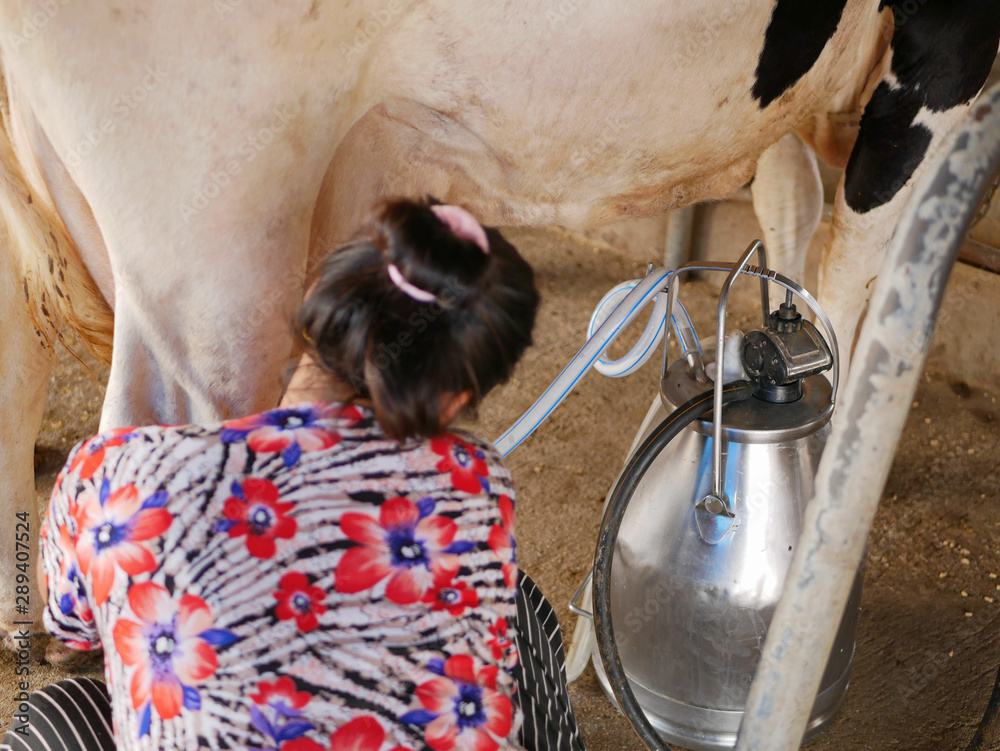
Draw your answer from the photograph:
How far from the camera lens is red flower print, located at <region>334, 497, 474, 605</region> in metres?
0.67

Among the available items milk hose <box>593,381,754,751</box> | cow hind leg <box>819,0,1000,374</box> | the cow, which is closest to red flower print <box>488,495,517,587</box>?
milk hose <box>593,381,754,751</box>

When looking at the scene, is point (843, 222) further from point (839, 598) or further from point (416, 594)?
point (416, 594)

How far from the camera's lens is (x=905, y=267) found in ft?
1.96

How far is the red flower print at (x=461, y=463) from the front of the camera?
2.35ft

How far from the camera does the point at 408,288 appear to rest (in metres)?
0.64

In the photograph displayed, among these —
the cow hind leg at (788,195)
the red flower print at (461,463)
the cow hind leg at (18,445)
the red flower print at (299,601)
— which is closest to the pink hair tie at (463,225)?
the red flower print at (461,463)

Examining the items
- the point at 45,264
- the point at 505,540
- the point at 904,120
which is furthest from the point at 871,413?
the point at 904,120

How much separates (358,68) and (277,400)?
402 millimetres

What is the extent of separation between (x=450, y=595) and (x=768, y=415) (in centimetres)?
58

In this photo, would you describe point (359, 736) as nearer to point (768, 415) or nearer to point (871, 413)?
point (871, 413)

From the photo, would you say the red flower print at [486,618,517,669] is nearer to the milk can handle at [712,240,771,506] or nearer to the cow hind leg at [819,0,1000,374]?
the milk can handle at [712,240,771,506]

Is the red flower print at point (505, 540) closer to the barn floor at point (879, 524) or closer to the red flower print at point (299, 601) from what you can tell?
the red flower print at point (299, 601)

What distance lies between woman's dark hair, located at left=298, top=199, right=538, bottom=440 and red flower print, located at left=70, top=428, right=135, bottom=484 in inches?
6.4

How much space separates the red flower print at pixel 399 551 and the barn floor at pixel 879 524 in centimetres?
80
